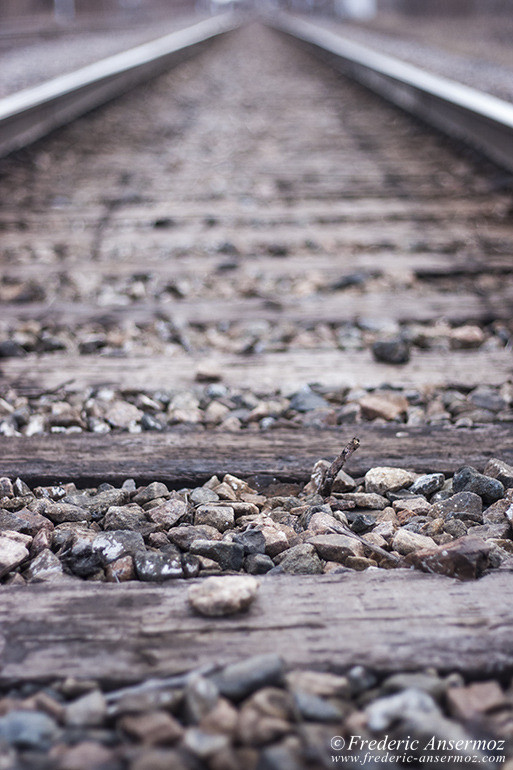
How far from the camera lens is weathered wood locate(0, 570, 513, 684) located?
0.82 meters

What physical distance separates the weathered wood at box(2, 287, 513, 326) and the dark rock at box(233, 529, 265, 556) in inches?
49.1

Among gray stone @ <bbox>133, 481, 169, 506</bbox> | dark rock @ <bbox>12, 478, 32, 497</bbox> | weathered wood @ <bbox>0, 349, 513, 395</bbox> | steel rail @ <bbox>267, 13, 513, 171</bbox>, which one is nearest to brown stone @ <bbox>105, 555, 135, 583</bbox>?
gray stone @ <bbox>133, 481, 169, 506</bbox>

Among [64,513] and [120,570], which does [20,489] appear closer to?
[64,513]

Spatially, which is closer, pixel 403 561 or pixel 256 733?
pixel 256 733

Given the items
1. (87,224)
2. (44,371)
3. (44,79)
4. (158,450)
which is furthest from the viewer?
(44,79)

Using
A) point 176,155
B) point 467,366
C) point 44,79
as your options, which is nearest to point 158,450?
point 467,366

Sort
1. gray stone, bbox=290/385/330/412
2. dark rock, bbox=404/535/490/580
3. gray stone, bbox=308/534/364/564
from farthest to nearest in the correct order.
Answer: gray stone, bbox=290/385/330/412
gray stone, bbox=308/534/364/564
dark rock, bbox=404/535/490/580

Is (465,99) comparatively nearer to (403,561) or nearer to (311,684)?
(403,561)

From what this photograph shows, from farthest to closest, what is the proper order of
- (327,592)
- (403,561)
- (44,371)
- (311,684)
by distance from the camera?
(44,371), (403,561), (327,592), (311,684)

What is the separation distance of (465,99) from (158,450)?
12.5 ft

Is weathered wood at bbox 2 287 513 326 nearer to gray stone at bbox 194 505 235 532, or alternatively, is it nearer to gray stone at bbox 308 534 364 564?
gray stone at bbox 194 505 235 532

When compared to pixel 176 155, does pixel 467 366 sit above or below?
below

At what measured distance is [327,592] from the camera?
96 cm

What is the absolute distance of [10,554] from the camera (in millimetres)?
1079
